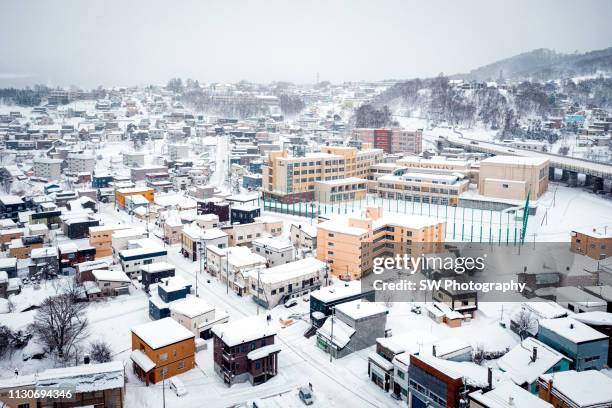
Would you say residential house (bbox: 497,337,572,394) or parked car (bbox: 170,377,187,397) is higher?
residential house (bbox: 497,337,572,394)

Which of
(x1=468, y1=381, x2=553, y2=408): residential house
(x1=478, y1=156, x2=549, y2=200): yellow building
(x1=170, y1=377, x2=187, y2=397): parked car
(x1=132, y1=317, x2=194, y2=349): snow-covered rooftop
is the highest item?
(x1=478, y1=156, x2=549, y2=200): yellow building

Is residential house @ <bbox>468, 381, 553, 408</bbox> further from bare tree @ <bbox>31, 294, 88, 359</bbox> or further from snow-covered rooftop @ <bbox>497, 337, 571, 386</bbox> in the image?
bare tree @ <bbox>31, 294, 88, 359</bbox>

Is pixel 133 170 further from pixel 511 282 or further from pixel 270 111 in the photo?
pixel 270 111

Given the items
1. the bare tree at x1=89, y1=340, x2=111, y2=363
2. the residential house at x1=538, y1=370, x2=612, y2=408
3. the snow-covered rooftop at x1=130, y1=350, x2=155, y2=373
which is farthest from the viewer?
the bare tree at x1=89, y1=340, x2=111, y2=363

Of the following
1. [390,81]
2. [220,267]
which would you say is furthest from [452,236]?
[390,81]

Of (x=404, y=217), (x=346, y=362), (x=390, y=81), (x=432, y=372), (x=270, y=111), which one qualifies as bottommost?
(x=346, y=362)

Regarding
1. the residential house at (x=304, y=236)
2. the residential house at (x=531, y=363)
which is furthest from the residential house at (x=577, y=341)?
the residential house at (x=304, y=236)

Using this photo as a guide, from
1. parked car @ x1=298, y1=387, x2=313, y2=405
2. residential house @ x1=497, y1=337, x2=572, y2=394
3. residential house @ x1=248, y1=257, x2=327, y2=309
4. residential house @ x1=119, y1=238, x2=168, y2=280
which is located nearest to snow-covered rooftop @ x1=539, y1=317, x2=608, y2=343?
residential house @ x1=497, y1=337, x2=572, y2=394

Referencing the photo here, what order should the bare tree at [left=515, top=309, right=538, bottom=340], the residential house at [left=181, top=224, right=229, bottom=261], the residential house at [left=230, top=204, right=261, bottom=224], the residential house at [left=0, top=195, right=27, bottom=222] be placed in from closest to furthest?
the bare tree at [left=515, top=309, right=538, bottom=340]
the residential house at [left=181, top=224, right=229, bottom=261]
the residential house at [left=230, top=204, right=261, bottom=224]
the residential house at [left=0, top=195, right=27, bottom=222]
